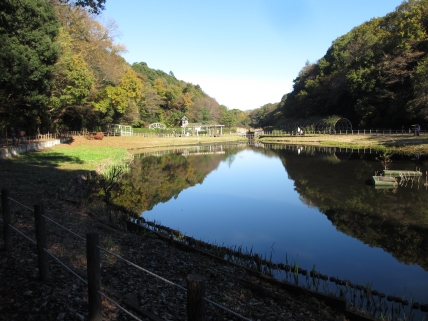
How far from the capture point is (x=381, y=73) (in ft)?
138

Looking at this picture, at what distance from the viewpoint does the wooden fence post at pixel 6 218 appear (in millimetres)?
4734

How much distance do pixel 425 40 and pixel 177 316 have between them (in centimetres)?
4318

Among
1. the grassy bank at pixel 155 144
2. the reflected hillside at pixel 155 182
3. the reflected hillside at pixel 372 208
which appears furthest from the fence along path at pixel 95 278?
the grassy bank at pixel 155 144

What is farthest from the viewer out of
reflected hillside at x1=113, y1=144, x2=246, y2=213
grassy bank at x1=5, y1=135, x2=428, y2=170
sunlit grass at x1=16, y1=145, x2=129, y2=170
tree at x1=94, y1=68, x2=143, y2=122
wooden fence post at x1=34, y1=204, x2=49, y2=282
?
tree at x1=94, y1=68, x2=143, y2=122

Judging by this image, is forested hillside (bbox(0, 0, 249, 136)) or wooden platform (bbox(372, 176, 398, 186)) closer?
wooden platform (bbox(372, 176, 398, 186))

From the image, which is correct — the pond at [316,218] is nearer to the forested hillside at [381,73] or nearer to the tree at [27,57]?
the tree at [27,57]

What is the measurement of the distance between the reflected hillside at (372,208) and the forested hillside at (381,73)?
17.4 metres

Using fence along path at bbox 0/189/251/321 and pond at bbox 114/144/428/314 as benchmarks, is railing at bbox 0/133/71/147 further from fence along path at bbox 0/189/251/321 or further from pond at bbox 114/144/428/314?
fence along path at bbox 0/189/251/321

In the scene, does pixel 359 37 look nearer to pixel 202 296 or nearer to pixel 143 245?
pixel 143 245

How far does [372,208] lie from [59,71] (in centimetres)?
2492

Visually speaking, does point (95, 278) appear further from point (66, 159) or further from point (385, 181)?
point (66, 159)

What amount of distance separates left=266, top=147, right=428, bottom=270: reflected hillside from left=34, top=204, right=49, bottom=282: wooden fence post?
7914mm

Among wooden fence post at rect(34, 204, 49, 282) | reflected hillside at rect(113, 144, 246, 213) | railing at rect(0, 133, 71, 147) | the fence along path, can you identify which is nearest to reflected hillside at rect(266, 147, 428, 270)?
reflected hillside at rect(113, 144, 246, 213)

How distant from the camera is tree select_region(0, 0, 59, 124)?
59.9 feet
